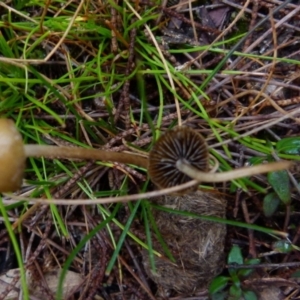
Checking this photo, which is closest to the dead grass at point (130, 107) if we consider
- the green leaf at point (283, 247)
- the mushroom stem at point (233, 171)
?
the green leaf at point (283, 247)

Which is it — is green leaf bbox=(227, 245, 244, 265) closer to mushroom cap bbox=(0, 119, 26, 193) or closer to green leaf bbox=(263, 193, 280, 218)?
green leaf bbox=(263, 193, 280, 218)

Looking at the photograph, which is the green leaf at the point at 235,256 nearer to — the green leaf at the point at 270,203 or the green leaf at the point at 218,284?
the green leaf at the point at 218,284

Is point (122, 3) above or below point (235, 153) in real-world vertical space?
above

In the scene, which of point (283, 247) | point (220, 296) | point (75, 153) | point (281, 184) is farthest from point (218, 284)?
point (75, 153)

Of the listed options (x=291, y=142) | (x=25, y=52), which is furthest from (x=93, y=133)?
(x=291, y=142)

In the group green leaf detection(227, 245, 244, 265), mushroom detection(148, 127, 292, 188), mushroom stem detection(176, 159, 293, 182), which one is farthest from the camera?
green leaf detection(227, 245, 244, 265)

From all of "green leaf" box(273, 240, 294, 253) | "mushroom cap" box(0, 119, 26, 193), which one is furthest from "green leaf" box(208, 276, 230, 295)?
"mushroom cap" box(0, 119, 26, 193)

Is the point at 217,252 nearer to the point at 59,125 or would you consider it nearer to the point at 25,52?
the point at 59,125
